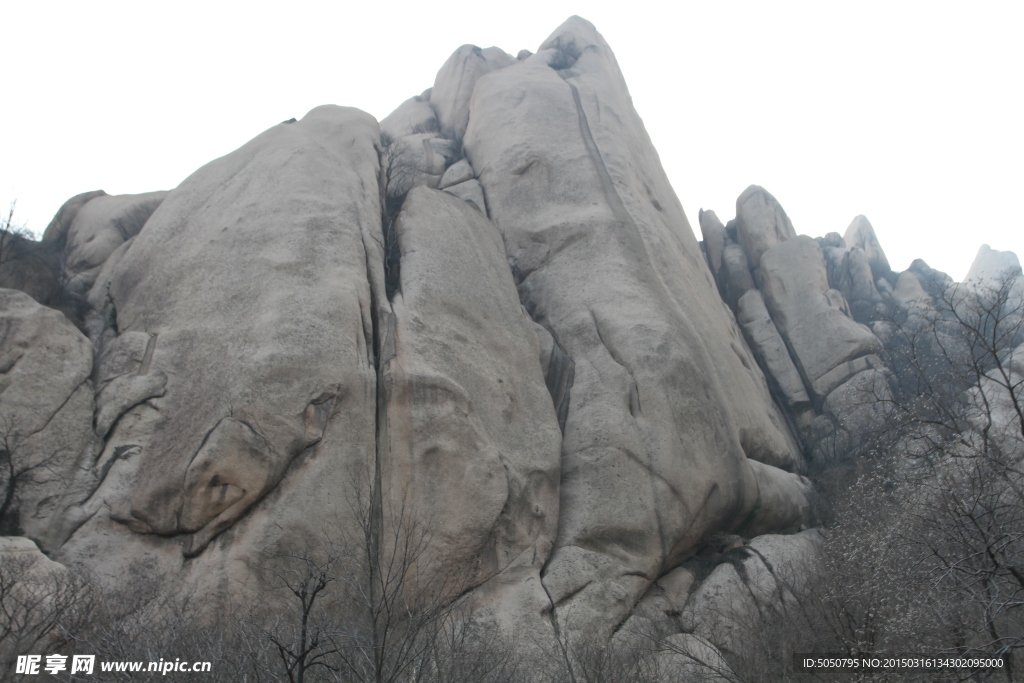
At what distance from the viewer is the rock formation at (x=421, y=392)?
11695 millimetres

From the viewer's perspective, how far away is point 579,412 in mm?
16188

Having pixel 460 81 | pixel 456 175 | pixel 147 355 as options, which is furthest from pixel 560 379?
pixel 460 81

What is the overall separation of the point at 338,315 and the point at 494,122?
1321 centimetres

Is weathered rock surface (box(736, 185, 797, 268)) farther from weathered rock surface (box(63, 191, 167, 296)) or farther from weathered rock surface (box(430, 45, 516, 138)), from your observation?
weathered rock surface (box(63, 191, 167, 296))

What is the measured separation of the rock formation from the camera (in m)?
11.7

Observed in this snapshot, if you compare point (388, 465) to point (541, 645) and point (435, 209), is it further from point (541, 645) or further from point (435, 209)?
point (435, 209)

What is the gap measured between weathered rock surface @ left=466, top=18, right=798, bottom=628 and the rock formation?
7cm

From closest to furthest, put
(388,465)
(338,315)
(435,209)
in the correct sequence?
(388,465) < (338,315) < (435,209)

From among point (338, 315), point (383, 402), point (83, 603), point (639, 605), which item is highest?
point (338, 315)

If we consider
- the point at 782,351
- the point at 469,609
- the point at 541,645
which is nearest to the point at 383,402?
the point at 469,609

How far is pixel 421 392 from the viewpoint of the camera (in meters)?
13.1

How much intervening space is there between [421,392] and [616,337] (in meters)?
5.84

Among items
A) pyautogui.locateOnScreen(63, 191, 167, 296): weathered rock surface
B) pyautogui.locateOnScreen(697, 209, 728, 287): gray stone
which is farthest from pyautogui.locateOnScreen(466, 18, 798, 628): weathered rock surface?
pyautogui.locateOnScreen(63, 191, 167, 296): weathered rock surface

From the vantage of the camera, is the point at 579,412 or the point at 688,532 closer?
the point at 688,532
